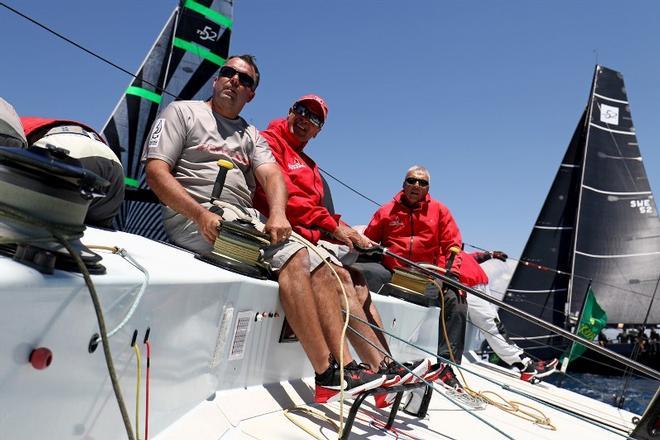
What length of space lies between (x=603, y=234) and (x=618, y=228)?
0.60 meters

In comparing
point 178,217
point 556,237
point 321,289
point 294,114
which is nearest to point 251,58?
point 294,114

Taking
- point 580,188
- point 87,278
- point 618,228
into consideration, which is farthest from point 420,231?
point 618,228

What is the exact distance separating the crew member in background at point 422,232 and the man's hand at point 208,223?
7.65 ft

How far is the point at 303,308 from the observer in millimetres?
2357

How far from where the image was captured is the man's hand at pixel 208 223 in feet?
7.45

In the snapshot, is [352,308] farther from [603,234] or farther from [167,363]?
[603,234]

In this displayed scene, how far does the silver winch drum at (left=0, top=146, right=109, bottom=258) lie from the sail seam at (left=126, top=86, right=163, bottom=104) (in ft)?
28.6

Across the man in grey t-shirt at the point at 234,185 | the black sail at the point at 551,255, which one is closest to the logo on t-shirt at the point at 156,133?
the man in grey t-shirt at the point at 234,185

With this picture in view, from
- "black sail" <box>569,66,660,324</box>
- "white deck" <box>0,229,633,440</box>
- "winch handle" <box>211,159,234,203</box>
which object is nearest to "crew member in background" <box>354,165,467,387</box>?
"white deck" <box>0,229,633,440</box>

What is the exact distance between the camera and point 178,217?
8.47ft

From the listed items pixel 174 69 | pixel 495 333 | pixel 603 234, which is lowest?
pixel 495 333

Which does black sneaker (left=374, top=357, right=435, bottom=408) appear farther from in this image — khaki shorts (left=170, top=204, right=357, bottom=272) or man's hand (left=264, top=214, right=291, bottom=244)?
man's hand (left=264, top=214, right=291, bottom=244)

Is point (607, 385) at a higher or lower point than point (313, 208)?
lower

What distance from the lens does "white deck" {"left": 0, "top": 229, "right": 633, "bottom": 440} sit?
1.03 m
